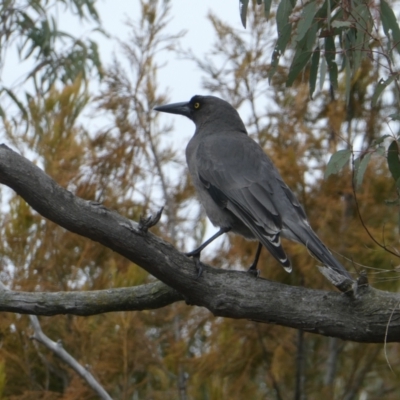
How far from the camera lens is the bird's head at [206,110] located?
481cm

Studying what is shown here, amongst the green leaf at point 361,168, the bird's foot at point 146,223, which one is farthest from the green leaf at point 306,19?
the bird's foot at point 146,223

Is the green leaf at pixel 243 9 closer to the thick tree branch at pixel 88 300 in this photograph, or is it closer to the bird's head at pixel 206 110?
the thick tree branch at pixel 88 300

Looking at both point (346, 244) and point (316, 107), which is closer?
point (346, 244)

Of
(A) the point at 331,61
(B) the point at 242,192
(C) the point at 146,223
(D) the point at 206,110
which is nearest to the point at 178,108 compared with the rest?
(D) the point at 206,110

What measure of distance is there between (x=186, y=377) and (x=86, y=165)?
1.30 m

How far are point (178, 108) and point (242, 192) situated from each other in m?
1.21

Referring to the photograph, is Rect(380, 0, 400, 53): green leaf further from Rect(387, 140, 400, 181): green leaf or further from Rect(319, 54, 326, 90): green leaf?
Rect(387, 140, 400, 181): green leaf

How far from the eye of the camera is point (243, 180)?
4.08m

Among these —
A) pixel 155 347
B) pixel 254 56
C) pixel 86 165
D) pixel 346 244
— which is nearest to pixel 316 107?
pixel 254 56

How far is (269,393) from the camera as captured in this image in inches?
197

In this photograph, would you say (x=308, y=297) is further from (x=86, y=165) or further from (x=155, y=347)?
(x=86, y=165)

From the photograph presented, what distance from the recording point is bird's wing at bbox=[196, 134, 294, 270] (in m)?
3.72

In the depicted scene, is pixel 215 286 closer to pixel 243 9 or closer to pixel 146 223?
pixel 146 223

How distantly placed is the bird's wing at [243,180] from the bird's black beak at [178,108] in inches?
20.7
